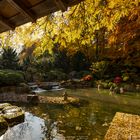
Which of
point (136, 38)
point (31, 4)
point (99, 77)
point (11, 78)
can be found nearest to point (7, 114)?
point (31, 4)

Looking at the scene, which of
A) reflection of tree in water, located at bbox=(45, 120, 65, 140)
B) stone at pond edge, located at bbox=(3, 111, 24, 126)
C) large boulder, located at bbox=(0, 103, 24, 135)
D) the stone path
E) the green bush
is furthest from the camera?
the green bush

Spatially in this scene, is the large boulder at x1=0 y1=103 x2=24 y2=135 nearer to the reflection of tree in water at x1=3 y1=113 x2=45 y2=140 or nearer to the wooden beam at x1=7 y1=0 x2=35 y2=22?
the reflection of tree in water at x1=3 y1=113 x2=45 y2=140

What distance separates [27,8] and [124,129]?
549 centimetres

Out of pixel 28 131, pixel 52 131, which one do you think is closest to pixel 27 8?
pixel 52 131

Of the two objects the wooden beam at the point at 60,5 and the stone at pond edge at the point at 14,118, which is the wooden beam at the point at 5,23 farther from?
the stone at pond edge at the point at 14,118

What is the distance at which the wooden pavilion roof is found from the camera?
2.90 metres

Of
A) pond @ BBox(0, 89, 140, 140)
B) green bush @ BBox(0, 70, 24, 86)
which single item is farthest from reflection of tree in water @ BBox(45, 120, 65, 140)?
green bush @ BBox(0, 70, 24, 86)

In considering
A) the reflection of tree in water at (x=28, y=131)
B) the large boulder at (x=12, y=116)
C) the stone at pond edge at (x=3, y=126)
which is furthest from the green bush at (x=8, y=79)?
the stone at pond edge at (x=3, y=126)

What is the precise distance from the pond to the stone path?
0.50 m

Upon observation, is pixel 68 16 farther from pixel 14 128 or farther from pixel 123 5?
pixel 14 128

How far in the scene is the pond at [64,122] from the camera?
7.68m

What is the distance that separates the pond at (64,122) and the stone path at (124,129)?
502 mm

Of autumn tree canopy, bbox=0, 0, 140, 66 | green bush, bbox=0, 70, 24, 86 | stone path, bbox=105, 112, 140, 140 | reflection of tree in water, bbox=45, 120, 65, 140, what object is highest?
autumn tree canopy, bbox=0, 0, 140, 66

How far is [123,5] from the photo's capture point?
248 inches
